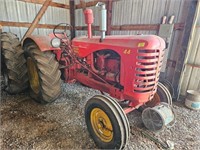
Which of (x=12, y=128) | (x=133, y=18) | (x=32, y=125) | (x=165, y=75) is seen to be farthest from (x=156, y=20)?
(x=12, y=128)

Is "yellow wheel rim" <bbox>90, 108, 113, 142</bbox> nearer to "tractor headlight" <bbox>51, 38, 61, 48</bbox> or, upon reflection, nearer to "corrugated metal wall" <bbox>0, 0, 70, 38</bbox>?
"tractor headlight" <bbox>51, 38, 61, 48</bbox>

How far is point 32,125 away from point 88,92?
136cm

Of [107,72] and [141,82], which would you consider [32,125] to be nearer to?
[107,72]

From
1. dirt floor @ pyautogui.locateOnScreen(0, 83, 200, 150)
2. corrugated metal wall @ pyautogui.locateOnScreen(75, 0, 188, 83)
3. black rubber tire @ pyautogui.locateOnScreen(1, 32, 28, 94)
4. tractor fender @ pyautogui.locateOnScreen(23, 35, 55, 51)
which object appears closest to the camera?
dirt floor @ pyautogui.locateOnScreen(0, 83, 200, 150)

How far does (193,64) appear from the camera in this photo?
9.10ft

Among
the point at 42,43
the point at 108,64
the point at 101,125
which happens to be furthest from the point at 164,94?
the point at 42,43

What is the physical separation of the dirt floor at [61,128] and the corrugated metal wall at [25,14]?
2625 mm

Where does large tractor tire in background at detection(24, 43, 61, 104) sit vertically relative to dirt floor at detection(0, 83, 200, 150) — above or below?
above

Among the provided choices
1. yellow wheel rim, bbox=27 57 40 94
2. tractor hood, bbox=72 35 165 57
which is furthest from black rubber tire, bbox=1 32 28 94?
tractor hood, bbox=72 35 165 57

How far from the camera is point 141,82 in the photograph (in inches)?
61.5

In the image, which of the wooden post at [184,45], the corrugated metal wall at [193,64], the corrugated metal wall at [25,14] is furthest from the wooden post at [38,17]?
the corrugated metal wall at [193,64]

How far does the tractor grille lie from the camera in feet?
4.78

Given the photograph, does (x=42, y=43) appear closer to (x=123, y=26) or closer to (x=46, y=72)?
(x=46, y=72)

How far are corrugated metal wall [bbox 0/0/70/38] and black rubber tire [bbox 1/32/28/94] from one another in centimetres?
201
